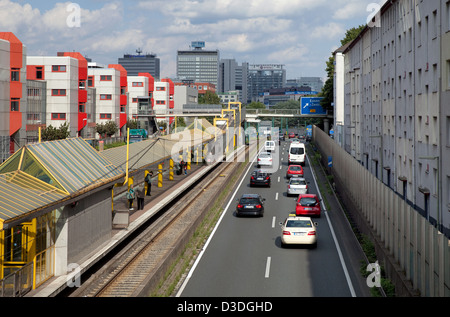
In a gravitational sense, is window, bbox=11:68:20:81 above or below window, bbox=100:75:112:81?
below

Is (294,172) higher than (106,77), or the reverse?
(106,77)

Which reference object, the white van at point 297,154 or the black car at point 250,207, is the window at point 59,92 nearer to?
the white van at point 297,154

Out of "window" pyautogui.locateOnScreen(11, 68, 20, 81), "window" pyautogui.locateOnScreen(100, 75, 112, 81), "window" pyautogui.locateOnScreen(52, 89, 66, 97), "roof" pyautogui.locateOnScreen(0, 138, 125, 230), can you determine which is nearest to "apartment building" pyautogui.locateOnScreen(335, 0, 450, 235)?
"roof" pyautogui.locateOnScreen(0, 138, 125, 230)

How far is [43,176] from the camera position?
61.6 ft

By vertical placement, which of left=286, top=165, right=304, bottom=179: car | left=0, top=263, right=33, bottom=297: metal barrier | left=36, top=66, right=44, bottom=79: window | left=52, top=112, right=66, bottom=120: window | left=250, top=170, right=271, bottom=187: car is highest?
left=36, top=66, right=44, bottom=79: window

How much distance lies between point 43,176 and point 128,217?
25.0 ft

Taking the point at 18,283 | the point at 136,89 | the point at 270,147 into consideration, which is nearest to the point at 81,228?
the point at 18,283

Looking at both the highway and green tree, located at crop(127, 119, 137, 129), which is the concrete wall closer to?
the highway

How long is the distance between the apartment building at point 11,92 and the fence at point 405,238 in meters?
38.9

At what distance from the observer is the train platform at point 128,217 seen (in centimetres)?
1705

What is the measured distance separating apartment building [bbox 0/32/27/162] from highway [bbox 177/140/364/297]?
32.7 metres

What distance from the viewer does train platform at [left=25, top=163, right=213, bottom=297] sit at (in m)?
17.0

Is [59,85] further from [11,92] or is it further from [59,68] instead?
[11,92]
